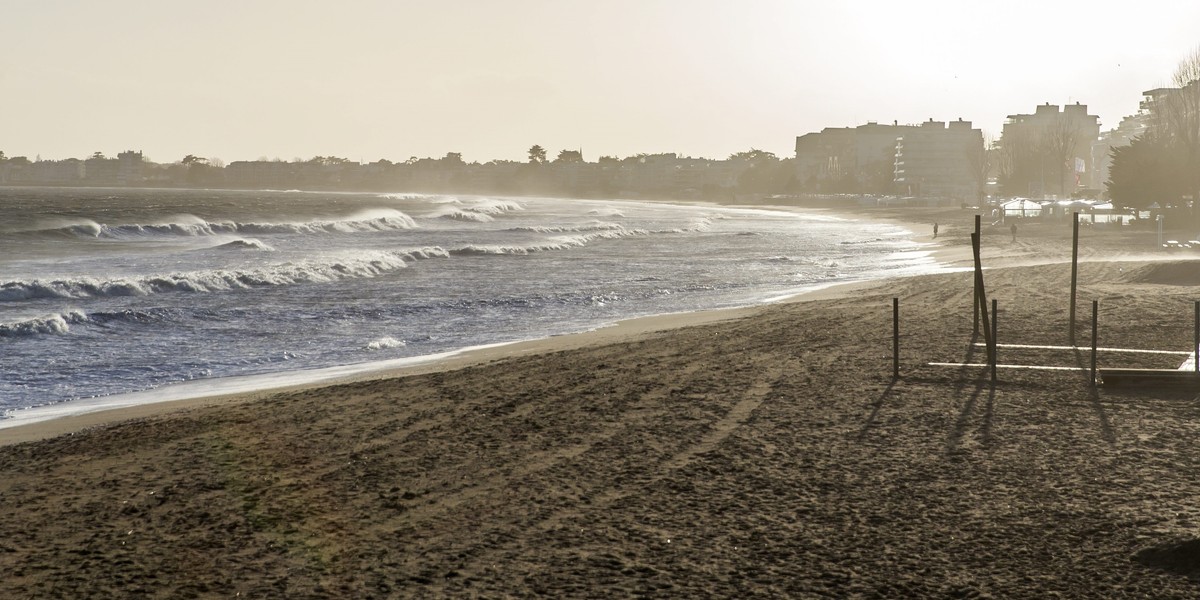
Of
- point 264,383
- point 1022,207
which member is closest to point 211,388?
point 264,383

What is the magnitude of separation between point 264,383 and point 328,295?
42.1 feet

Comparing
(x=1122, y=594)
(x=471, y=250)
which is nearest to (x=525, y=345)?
(x=1122, y=594)

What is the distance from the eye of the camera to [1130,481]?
8336 millimetres

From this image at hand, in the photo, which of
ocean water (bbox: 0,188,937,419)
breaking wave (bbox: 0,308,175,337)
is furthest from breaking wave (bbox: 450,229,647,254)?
breaking wave (bbox: 0,308,175,337)

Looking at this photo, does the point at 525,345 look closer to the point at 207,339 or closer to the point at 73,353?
the point at 207,339

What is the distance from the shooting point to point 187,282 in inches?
1141

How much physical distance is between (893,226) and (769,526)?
230ft

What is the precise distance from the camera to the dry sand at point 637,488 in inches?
259

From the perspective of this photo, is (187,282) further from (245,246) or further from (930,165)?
(930,165)

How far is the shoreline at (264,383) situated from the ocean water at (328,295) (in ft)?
1.08

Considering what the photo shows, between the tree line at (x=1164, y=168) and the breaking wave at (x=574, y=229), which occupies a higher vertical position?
the tree line at (x=1164, y=168)

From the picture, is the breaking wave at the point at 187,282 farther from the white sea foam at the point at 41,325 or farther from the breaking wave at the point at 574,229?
the breaking wave at the point at 574,229

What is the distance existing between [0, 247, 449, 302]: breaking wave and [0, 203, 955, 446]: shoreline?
42.2 feet

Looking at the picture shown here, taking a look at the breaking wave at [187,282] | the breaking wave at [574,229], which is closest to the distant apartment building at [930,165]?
the breaking wave at [574,229]
